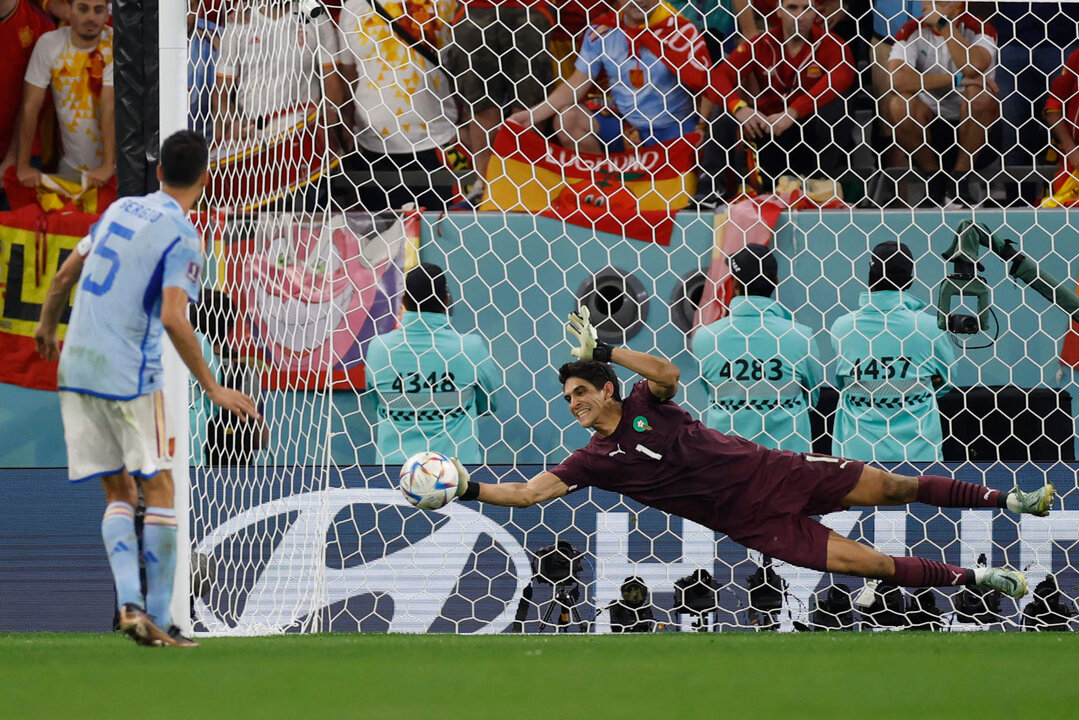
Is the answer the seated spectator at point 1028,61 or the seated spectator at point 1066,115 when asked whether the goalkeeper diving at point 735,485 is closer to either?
the seated spectator at point 1066,115

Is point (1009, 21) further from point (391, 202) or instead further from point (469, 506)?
point (469, 506)

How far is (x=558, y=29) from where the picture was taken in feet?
21.9

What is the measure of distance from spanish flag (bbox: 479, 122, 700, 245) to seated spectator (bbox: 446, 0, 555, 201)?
3.7 inches

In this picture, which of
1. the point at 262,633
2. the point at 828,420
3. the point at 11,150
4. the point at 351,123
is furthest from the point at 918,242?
the point at 11,150

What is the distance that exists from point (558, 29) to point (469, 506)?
259 centimetres

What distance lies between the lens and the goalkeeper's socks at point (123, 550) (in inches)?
142

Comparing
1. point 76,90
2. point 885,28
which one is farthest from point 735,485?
point 76,90

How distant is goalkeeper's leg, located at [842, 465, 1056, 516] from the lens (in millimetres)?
4727

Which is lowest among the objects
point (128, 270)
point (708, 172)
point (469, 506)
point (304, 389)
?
point (469, 506)

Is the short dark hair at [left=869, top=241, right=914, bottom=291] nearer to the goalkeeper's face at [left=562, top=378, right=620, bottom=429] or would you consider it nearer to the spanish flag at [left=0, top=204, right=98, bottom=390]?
the goalkeeper's face at [left=562, top=378, right=620, bottom=429]

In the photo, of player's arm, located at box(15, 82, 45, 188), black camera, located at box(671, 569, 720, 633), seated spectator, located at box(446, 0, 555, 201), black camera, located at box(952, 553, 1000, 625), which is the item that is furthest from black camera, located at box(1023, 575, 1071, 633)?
player's arm, located at box(15, 82, 45, 188)

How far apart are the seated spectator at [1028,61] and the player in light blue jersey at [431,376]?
308cm

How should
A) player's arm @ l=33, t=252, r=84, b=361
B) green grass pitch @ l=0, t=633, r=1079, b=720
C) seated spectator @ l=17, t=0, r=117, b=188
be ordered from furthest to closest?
seated spectator @ l=17, t=0, r=117, b=188 → player's arm @ l=33, t=252, r=84, b=361 → green grass pitch @ l=0, t=633, r=1079, b=720

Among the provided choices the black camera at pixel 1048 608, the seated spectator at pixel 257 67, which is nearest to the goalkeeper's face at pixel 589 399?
the seated spectator at pixel 257 67
